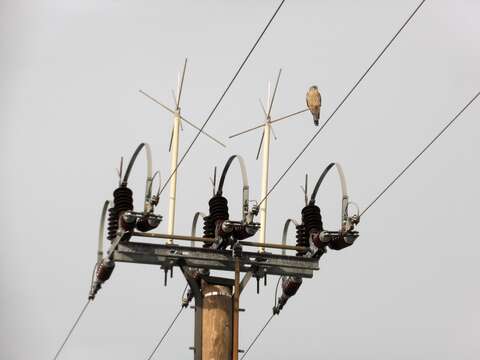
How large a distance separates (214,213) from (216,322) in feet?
8.40

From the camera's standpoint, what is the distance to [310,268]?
109 feet

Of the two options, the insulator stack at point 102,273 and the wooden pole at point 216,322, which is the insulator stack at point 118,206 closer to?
the insulator stack at point 102,273

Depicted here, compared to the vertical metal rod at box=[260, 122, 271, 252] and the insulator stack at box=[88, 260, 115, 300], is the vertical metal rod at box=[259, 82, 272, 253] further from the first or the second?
the insulator stack at box=[88, 260, 115, 300]

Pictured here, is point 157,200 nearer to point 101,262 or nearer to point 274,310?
point 101,262

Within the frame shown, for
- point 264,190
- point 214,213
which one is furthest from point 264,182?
point 214,213

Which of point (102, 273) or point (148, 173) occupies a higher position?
point (148, 173)

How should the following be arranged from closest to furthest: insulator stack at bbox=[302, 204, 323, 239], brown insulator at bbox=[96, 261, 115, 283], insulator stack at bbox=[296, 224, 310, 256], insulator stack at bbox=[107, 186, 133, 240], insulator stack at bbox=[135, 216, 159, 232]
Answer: insulator stack at bbox=[135, 216, 159, 232], insulator stack at bbox=[107, 186, 133, 240], brown insulator at bbox=[96, 261, 115, 283], insulator stack at bbox=[302, 204, 323, 239], insulator stack at bbox=[296, 224, 310, 256]

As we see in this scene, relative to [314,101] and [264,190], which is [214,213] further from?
[314,101]

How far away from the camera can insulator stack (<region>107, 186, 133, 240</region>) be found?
32125 mm

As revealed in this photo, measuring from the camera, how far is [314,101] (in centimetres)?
3900

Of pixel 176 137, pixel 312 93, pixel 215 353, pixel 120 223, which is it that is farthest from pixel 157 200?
pixel 312 93

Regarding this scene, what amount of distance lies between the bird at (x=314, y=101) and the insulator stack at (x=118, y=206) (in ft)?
24.1

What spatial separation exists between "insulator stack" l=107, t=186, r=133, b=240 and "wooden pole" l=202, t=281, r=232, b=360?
2044mm

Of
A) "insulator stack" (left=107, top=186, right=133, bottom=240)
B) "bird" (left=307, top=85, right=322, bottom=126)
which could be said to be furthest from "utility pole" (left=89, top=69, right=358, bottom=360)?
"bird" (left=307, top=85, right=322, bottom=126)
